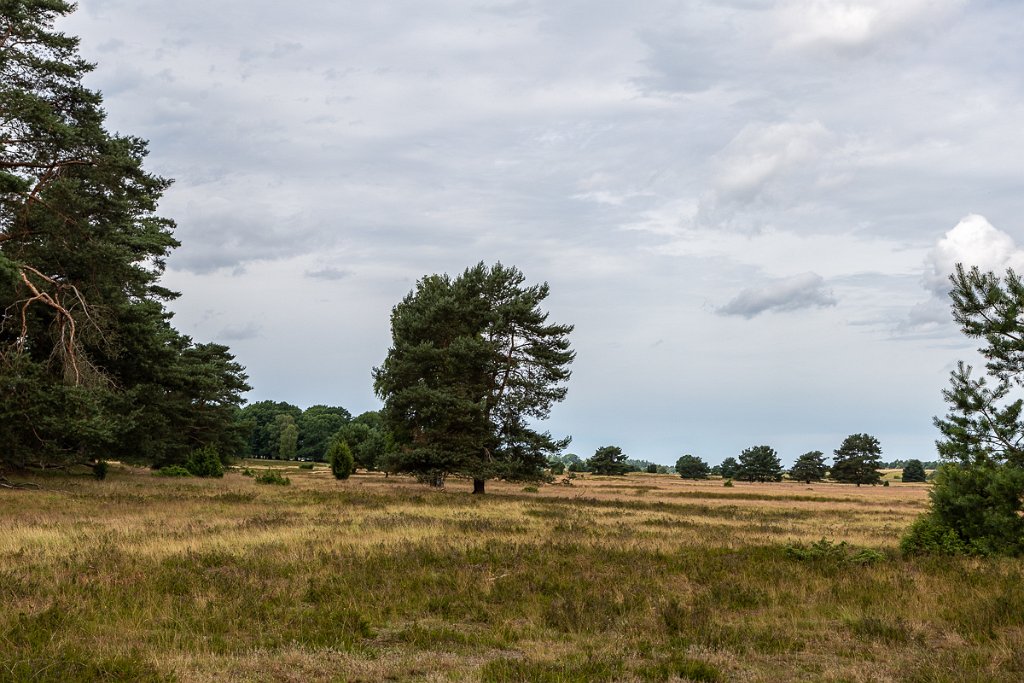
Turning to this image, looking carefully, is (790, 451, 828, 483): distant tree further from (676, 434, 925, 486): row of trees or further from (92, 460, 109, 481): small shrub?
(92, 460, 109, 481): small shrub

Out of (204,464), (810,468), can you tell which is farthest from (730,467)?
(204,464)

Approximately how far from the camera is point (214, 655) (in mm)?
7195

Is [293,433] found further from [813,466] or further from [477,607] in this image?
[477,607]

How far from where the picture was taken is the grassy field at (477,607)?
23.1 feet

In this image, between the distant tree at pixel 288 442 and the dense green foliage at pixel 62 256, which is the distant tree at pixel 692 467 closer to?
the distant tree at pixel 288 442

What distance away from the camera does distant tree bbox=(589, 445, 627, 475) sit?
116 meters

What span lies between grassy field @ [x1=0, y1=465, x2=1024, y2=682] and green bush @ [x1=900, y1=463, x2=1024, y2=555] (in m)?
1.13

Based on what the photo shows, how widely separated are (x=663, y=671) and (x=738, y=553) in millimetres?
9473

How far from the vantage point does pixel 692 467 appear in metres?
142

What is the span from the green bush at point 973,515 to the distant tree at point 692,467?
420ft

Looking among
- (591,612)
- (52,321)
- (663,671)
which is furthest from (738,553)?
(52,321)

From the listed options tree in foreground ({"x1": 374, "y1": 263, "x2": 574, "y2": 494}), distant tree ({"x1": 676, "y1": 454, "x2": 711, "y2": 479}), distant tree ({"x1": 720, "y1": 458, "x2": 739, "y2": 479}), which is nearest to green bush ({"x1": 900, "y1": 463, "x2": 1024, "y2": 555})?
tree in foreground ({"x1": 374, "y1": 263, "x2": 574, "y2": 494})

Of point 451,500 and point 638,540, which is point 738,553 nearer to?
point 638,540

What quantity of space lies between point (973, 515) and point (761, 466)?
116 meters
